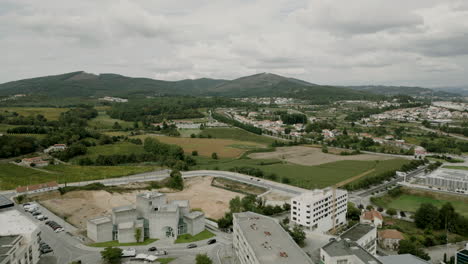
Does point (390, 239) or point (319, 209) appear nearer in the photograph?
point (390, 239)

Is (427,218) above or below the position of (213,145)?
below

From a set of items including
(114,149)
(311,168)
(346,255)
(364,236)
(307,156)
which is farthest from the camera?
(307,156)

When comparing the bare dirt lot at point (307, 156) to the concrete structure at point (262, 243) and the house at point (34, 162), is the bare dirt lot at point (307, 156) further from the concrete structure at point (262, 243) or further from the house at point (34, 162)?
the house at point (34, 162)

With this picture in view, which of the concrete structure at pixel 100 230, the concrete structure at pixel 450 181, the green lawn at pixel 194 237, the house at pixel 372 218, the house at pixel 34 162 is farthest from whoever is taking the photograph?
the house at pixel 34 162

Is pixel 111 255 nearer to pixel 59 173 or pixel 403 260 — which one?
pixel 403 260

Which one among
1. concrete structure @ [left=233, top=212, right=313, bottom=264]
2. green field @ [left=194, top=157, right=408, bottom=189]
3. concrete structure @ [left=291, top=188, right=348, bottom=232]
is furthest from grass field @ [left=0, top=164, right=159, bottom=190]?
concrete structure @ [left=233, top=212, right=313, bottom=264]

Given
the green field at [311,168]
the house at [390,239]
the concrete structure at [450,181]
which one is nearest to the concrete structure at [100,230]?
the house at [390,239]

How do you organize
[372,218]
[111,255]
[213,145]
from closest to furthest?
1. [111,255]
2. [372,218]
3. [213,145]

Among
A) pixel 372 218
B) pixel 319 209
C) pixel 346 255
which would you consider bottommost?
pixel 372 218

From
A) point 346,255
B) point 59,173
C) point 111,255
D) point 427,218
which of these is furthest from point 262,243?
point 59,173
